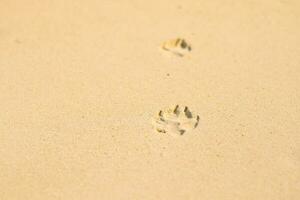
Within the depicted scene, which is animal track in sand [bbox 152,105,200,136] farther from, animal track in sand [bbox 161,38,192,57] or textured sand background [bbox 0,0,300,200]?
animal track in sand [bbox 161,38,192,57]

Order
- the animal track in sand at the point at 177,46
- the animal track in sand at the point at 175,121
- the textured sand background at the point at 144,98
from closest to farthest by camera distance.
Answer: the textured sand background at the point at 144,98 < the animal track in sand at the point at 175,121 < the animal track in sand at the point at 177,46

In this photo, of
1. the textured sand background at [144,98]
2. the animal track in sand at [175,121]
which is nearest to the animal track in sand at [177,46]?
the textured sand background at [144,98]

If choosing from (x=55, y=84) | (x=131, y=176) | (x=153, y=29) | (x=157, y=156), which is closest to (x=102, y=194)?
(x=131, y=176)

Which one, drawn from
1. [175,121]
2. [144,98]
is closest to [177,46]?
[144,98]

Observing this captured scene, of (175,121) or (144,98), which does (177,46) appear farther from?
(175,121)

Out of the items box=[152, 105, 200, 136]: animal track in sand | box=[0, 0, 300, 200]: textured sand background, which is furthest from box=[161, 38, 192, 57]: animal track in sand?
box=[152, 105, 200, 136]: animal track in sand

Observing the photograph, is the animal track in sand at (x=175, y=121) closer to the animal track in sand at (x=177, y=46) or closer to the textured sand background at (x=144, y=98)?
the textured sand background at (x=144, y=98)

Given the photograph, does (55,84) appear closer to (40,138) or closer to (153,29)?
(40,138)
